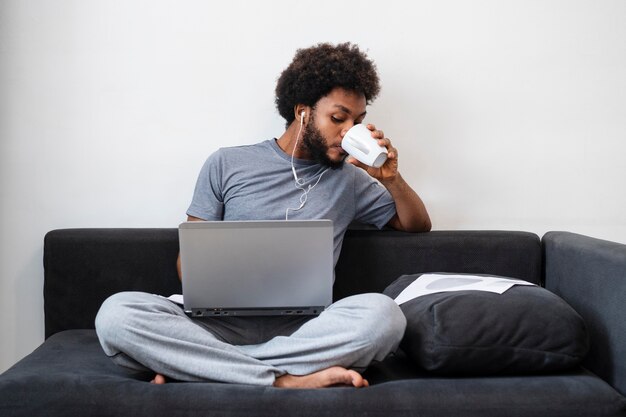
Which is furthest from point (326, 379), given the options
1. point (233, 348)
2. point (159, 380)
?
point (159, 380)

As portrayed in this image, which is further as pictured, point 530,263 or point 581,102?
point 581,102

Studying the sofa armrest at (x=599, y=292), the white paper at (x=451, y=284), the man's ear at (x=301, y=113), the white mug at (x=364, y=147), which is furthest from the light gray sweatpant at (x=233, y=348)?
the man's ear at (x=301, y=113)

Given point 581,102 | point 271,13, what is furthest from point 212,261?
point 581,102

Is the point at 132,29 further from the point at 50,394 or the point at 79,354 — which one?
the point at 50,394

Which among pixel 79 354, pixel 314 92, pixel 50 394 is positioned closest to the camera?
pixel 50 394

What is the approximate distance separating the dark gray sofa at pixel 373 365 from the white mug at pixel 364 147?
0.33 meters

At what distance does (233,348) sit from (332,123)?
2.34 feet

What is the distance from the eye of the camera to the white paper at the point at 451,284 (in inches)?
61.1

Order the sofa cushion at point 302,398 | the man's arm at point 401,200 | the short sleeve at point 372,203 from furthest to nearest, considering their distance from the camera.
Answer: the short sleeve at point 372,203, the man's arm at point 401,200, the sofa cushion at point 302,398

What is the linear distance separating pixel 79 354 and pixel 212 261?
0.46m

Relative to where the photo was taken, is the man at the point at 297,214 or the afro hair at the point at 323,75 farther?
the afro hair at the point at 323,75

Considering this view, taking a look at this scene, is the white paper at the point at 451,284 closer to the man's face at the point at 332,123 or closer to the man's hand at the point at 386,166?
the man's hand at the point at 386,166

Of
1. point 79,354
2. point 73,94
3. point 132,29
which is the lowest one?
point 79,354

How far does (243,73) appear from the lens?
2014 millimetres
